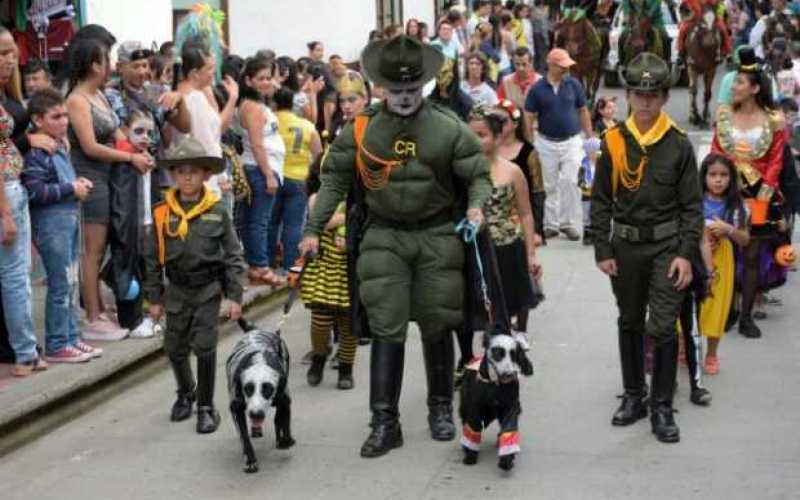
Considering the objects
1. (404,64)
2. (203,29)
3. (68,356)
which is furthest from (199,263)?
(203,29)

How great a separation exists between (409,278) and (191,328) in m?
1.29

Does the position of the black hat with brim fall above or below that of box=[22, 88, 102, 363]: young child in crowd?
above

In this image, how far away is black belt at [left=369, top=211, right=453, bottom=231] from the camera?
8070 millimetres

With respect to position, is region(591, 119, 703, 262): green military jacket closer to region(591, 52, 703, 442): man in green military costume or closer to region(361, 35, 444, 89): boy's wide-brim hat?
region(591, 52, 703, 442): man in green military costume

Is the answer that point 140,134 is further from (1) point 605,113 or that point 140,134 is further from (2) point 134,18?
(1) point 605,113

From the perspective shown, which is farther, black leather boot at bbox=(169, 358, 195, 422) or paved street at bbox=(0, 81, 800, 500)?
black leather boot at bbox=(169, 358, 195, 422)

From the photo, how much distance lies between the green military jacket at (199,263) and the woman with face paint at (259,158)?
374cm

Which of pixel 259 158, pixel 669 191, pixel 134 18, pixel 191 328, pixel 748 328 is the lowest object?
pixel 748 328

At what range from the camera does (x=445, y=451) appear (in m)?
8.12

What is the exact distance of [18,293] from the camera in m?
9.41

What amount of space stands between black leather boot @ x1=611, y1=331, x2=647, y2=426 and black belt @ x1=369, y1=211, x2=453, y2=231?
4.05 feet

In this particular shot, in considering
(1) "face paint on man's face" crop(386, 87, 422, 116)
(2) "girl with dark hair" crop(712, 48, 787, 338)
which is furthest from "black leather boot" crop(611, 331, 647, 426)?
(2) "girl with dark hair" crop(712, 48, 787, 338)

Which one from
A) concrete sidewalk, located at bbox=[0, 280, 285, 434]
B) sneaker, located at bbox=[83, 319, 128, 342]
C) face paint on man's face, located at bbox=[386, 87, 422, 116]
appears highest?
face paint on man's face, located at bbox=[386, 87, 422, 116]

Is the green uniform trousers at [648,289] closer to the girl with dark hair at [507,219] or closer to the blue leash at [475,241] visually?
the blue leash at [475,241]
